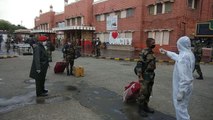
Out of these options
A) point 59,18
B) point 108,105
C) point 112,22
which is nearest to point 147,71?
point 108,105

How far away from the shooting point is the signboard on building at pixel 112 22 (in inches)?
1255

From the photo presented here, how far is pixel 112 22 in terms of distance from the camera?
107ft

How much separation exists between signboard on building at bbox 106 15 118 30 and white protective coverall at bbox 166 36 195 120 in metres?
27.7

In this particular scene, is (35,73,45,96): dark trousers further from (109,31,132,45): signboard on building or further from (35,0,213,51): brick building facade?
(109,31,132,45): signboard on building

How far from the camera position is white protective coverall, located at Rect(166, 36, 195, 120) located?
14.0ft

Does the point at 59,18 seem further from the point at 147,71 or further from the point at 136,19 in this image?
the point at 147,71

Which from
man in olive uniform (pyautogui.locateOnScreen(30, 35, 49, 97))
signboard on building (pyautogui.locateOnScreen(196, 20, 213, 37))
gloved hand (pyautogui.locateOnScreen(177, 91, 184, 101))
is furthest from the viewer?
signboard on building (pyautogui.locateOnScreen(196, 20, 213, 37))

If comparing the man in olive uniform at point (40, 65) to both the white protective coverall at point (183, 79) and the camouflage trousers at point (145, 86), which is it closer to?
the camouflage trousers at point (145, 86)

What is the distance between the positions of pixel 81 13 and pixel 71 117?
3415 centimetres

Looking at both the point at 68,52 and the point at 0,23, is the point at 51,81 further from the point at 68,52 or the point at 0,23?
the point at 0,23

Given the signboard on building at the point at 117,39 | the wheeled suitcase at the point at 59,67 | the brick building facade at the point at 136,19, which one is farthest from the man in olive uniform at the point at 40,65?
the signboard on building at the point at 117,39

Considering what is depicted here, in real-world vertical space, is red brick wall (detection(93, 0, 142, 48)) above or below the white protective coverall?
above

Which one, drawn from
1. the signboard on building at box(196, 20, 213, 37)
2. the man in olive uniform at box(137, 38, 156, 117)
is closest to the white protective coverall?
the man in olive uniform at box(137, 38, 156, 117)

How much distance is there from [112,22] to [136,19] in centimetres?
514
